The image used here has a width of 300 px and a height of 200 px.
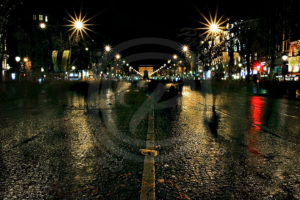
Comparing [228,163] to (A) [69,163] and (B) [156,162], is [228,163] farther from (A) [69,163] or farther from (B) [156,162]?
(A) [69,163]

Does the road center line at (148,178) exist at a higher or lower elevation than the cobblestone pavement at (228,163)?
higher

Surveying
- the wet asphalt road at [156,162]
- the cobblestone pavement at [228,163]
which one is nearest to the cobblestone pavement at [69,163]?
the wet asphalt road at [156,162]

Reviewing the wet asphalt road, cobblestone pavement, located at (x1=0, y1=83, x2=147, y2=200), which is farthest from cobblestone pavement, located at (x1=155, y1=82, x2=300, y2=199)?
cobblestone pavement, located at (x1=0, y1=83, x2=147, y2=200)

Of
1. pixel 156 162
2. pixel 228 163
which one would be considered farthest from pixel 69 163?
pixel 228 163

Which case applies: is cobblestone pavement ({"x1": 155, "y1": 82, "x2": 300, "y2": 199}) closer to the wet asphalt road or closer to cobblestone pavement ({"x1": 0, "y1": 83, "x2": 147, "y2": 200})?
the wet asphalt road

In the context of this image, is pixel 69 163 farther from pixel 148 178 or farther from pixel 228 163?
pixel 228 163

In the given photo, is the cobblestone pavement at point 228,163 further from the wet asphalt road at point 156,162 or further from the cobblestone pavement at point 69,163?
the cobblestone pavement at point 69,163

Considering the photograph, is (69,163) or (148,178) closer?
(148,178)

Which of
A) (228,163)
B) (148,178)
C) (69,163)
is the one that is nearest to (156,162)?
(148,178)

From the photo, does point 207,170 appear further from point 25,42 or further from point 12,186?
point 25,42

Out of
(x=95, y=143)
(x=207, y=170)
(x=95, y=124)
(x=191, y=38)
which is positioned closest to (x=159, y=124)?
(x=95, y=124)

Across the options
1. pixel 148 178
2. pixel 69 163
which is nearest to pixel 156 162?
pixel 148 178

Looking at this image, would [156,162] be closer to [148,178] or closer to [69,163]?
[148,178]

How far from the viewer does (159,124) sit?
820 cm
